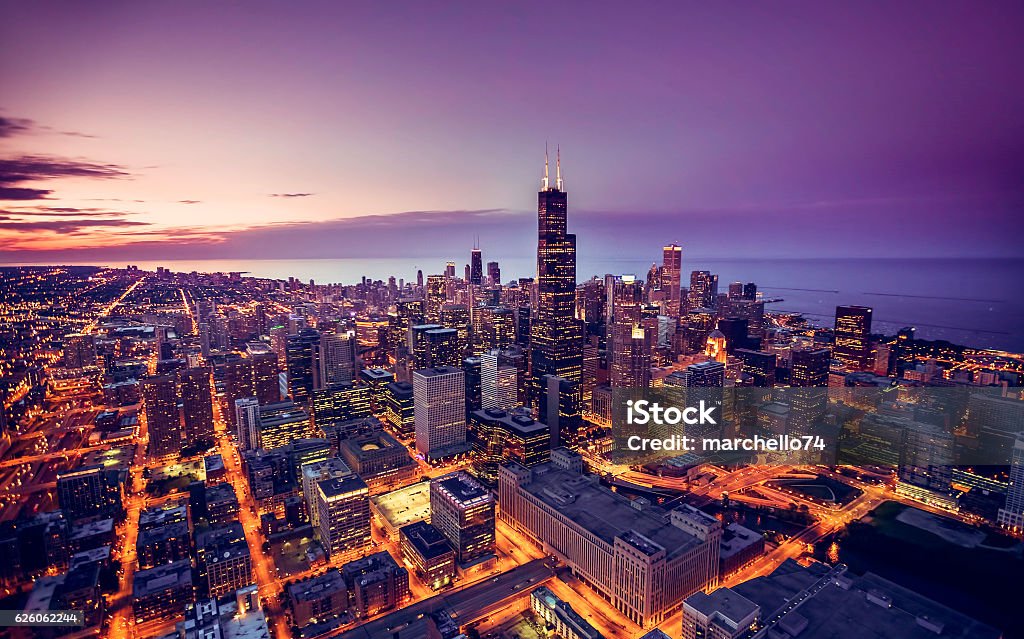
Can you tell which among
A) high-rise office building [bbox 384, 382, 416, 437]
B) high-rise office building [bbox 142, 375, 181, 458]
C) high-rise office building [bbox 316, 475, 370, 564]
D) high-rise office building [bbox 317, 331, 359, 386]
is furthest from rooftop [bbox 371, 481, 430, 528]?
high-rise office building [bbox 317, 331, 359, 386]

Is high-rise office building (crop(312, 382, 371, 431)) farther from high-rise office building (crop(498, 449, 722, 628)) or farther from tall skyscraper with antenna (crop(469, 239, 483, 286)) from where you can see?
tall skyscraper with antenna (crop(469, 239, 483, 286))

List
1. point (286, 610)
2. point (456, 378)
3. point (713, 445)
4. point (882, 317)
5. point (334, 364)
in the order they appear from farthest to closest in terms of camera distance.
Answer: point (882, 317) < point (334, 364) < point (456, 378) < point (713, 445) < point (286, 610)

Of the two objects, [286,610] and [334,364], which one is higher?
[334,364]

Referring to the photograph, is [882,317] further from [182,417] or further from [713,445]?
[182,417]

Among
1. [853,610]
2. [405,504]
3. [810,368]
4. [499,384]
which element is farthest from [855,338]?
[405,504]

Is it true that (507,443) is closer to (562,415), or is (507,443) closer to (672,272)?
(562,415)

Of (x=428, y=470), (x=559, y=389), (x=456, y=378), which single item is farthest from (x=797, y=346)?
(x=428, y=470)

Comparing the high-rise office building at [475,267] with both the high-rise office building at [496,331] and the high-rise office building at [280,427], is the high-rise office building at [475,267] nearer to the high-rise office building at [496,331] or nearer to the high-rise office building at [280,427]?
the high-rise office building at [496,331]
